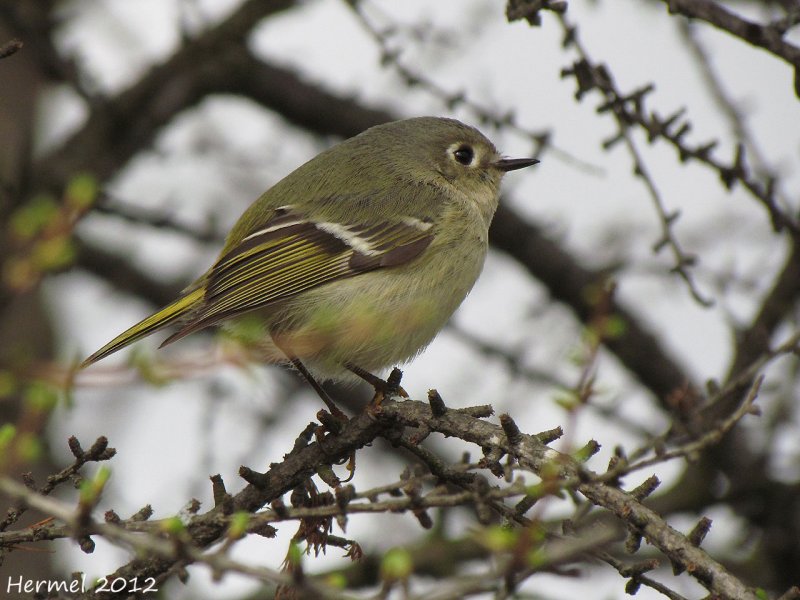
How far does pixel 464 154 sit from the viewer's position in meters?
4.12

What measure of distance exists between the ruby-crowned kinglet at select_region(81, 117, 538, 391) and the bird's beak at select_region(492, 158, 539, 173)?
0.26 m

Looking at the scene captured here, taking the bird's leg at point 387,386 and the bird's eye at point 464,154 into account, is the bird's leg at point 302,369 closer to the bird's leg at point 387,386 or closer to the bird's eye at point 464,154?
the bird's leg at point 387,386

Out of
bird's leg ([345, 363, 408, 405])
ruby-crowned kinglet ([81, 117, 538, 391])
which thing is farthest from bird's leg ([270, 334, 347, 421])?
bird's leg ([345, 363, 408, 405])

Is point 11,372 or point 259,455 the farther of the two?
point 259,455

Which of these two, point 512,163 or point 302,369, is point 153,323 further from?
point 512,163

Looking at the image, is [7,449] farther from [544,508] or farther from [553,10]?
[553,10]

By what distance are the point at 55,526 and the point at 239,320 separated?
1564 mm

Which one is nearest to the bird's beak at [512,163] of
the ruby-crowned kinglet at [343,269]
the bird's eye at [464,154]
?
the bird's eye at [464,154]

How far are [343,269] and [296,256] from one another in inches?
6.9

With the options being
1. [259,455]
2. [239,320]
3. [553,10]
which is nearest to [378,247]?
[239,320]

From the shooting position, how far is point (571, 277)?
460cm

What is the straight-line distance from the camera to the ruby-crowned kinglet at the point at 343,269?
10.3ft

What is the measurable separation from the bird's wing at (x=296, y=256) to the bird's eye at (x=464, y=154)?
65cm

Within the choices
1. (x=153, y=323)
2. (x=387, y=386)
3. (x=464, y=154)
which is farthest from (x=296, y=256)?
(x=464, y=154)
